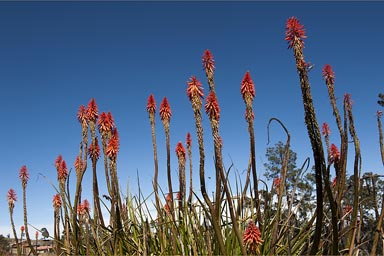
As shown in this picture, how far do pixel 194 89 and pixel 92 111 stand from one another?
2.07 meters

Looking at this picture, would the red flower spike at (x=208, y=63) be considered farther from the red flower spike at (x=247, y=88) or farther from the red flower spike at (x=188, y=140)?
the red flower spike at (x=188, y=140)

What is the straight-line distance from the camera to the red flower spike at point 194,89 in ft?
13.3

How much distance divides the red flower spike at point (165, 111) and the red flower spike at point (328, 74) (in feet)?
7.48

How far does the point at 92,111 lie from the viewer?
5.66 meters

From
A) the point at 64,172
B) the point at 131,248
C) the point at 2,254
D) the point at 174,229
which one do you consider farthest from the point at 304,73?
the point at 2,254

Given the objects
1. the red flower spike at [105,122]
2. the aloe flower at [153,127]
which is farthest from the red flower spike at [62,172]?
the aloe flower at [153,127]

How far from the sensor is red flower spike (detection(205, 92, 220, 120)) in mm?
3587

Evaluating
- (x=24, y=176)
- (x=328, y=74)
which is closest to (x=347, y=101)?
(x=328, y=74)

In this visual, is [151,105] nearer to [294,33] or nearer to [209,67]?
[209,67]

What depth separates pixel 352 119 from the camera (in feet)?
11.3

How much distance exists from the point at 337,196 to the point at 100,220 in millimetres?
3127

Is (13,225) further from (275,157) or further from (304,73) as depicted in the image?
(275,157)

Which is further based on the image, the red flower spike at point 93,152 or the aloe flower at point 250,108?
the red flower spike at point 93,152

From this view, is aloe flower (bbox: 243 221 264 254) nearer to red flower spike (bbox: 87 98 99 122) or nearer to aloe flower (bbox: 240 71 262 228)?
aloe flower (bbox: 240 71 262 228)
